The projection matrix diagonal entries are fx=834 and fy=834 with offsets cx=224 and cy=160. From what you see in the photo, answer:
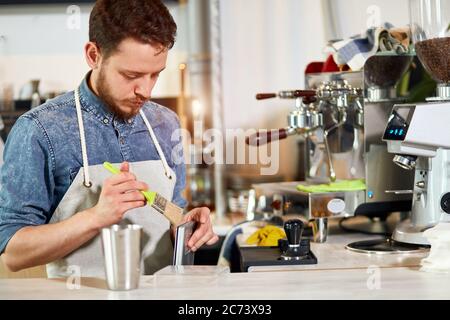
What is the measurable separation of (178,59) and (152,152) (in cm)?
114

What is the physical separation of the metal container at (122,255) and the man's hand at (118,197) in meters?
0.18

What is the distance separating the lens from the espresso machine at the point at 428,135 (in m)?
1.63

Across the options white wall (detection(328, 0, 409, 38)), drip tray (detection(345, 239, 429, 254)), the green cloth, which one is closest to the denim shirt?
the green cloth

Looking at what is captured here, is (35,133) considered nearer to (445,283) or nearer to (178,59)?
(445,283)

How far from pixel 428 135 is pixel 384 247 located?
0.87 ft

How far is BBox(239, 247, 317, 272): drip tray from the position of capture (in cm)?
154

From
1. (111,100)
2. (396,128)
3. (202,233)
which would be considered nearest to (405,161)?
(396,128)

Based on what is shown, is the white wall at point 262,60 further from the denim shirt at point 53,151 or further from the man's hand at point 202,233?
the man's hand at point 202,233

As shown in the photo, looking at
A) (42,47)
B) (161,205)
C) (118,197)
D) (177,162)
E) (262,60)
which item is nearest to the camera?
(118,197)

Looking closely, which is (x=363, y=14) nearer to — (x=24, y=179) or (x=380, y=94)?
(x=380, y=94)

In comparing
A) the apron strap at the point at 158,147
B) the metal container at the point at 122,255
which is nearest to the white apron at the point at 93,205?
the apron strap at the point at 158,147

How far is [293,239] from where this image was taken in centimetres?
157

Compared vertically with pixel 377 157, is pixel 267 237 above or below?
below
